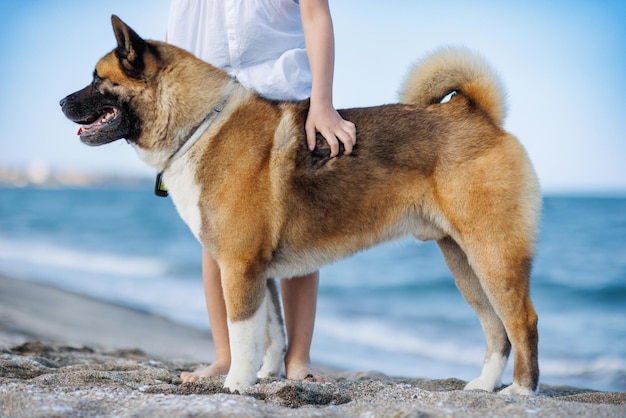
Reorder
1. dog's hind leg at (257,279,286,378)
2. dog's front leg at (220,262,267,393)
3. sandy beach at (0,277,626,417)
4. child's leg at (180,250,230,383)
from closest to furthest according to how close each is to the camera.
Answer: sandy beach at (0,277,626,417)
dog's front leg at (220,262,267,393)
dog's hind leg at (257,279,286,378)
child's leg at (180,250,230,383)

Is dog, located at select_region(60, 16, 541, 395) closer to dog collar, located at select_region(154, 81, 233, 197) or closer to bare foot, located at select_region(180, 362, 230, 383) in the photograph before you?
dog collar, located at select_region(154, 81, 233, 197)

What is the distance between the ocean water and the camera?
6.54 meters

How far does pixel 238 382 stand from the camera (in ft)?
10.8

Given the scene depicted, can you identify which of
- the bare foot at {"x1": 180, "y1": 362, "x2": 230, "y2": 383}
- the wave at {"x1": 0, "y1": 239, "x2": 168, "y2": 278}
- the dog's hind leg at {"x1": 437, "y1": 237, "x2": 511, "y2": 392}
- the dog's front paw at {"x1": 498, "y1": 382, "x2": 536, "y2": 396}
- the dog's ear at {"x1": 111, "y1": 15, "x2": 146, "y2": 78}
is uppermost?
the dog's ear at {"x1": 111, "y1": 15, "x2": 146, "y2": 78}

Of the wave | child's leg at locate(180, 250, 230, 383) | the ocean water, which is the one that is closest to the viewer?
child's leg at locate(180, 250, 230, 383)

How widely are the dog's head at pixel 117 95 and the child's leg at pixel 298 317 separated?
1267 mm

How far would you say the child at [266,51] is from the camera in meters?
3.53

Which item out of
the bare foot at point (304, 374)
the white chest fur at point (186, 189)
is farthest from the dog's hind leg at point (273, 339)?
the white chest fur at point (186, 189)

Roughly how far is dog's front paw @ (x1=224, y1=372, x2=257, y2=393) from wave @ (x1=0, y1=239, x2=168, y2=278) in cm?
888

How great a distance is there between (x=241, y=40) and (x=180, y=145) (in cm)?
72

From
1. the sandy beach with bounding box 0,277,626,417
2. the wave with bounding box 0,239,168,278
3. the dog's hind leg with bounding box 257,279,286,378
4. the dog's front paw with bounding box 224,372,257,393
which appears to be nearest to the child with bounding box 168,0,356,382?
the dog's hind leg with bounding box 257,279,286,378

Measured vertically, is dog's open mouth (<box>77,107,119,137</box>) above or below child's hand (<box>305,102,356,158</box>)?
below

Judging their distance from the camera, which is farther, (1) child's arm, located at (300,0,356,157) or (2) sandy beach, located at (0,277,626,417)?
(1) child's arm, located at (300,0,356,157)

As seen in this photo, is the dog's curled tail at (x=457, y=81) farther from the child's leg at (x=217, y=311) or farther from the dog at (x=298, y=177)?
the child's leg at (x=217, y=311)
